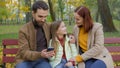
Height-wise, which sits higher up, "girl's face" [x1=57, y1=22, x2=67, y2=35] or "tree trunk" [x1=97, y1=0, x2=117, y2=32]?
"girl's face" [x1=57, y1=22, x2=67, y2=35]

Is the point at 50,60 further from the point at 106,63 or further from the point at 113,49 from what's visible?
the point at 113,49

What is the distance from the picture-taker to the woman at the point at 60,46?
530 centimetres

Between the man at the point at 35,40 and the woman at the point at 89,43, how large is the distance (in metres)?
0.53

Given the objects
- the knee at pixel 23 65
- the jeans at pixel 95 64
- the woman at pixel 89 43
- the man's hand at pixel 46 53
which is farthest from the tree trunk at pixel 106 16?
the man's hand at pixel 46 53

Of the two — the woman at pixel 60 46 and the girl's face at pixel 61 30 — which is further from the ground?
the girl's face at pixel 61 30

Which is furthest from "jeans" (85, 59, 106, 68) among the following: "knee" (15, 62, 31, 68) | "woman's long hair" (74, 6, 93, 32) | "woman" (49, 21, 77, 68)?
"knee" (15, 62, 31, 68)

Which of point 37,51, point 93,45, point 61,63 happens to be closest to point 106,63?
point 93,45

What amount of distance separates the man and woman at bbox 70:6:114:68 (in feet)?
1.75

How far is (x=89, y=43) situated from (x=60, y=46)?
473 millimetres

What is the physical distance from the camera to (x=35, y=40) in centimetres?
525

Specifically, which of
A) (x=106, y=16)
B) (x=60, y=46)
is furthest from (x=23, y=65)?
(x=106, y=16)

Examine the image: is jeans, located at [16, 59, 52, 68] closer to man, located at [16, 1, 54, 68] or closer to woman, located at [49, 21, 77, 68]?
man, located at [16, 1, 54, 68]

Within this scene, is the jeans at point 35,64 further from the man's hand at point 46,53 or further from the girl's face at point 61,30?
the girl's face at point 61,30

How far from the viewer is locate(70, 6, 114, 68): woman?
5266 mm
